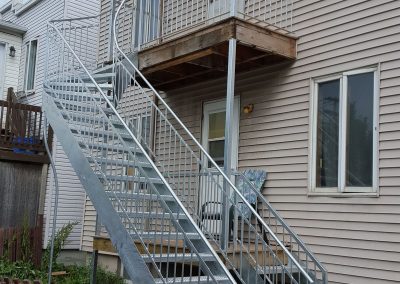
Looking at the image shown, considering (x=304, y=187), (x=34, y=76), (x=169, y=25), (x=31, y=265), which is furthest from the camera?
(x=34, y=76)

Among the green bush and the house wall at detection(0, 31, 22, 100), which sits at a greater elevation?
the house wall at detection(0, 31, 22, 100)

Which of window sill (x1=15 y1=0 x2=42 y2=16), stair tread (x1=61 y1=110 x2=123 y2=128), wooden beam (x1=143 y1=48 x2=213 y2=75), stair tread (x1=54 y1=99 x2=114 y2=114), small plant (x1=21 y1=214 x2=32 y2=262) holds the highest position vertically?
window sill (x1=15 y1=0 x2=42 y2=16)

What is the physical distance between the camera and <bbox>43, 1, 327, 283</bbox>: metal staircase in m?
5.27

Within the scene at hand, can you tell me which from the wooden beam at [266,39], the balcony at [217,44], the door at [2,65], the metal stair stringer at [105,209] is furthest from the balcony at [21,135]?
the wooden beam at [266,39]

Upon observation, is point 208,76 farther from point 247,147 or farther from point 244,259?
point 244,259

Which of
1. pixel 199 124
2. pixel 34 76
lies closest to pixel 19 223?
pixel 34 76

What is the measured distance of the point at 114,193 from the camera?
5727 mm

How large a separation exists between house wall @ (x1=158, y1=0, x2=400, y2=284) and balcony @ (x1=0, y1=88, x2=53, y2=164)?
6.74 m

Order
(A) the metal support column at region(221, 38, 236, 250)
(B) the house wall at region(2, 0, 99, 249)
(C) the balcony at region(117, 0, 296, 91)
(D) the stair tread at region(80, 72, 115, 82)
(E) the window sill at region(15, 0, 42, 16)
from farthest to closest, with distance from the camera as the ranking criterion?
(E) the window sill at region(15, 0, 42, 16) → (B) the house wall at region(2, 0, 99, 249) → (D) the stair tread at region(80, 72, 115, 82) → (C) the balcony at region(117, 0, 296, 91) → (A) the metal support column at region(221, 38, 236, 250)

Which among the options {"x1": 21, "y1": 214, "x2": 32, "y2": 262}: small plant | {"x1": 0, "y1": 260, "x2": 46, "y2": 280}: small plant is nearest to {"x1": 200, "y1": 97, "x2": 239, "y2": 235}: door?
{"x1": 0, "y1": 260, "x2": 46, "y2": 280}: small plant

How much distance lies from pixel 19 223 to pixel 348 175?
9.34m

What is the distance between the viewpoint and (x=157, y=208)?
19.4ft

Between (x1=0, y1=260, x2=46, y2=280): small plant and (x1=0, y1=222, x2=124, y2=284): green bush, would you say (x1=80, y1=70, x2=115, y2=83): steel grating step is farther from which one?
(x1=0, y1=260, x2=46, y2=280): small plant

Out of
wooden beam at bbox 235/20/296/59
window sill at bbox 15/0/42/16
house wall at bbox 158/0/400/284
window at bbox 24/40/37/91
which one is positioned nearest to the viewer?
house wall at bbox 158/0/400/284
